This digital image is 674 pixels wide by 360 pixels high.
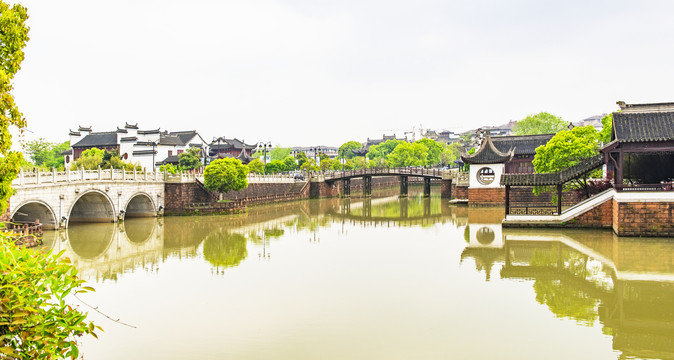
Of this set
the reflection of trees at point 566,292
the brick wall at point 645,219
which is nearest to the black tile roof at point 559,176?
the brick wall at point 645,219

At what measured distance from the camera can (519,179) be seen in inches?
1007

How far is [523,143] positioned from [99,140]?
46.4 meters

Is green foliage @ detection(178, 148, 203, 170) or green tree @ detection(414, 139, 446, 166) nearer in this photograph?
green foliage @ detection(178, 148, 203, 170)

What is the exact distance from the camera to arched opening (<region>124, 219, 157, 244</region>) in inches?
964

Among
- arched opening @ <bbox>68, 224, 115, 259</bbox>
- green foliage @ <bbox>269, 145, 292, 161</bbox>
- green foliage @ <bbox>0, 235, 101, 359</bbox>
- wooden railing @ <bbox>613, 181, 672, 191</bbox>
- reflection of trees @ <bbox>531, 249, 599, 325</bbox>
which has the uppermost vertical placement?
green foliage @ <bbox>269, 145, 292, 161</bbox>

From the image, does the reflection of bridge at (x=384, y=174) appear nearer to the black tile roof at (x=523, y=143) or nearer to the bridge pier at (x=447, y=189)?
the bridge pier at (x=447, y=189)

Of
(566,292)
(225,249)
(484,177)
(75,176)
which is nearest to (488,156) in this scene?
(484,177)

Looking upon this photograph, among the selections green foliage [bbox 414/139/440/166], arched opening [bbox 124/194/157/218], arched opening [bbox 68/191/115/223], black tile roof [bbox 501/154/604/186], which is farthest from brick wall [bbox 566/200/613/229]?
green foliage [bbox 414/139/440/166]

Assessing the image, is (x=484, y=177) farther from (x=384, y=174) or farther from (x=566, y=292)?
(x=566, y=292)

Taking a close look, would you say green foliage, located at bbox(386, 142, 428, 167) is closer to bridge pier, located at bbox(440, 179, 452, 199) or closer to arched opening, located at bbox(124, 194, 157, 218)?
bridge pier, located at bbox(440, 179, 452, 199)

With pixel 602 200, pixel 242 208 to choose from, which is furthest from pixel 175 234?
pixel 602 200

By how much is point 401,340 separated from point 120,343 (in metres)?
5.36

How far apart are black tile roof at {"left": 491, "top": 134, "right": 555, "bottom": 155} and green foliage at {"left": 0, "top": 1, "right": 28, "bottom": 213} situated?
38.2 metres

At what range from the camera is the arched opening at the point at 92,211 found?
2914cm
